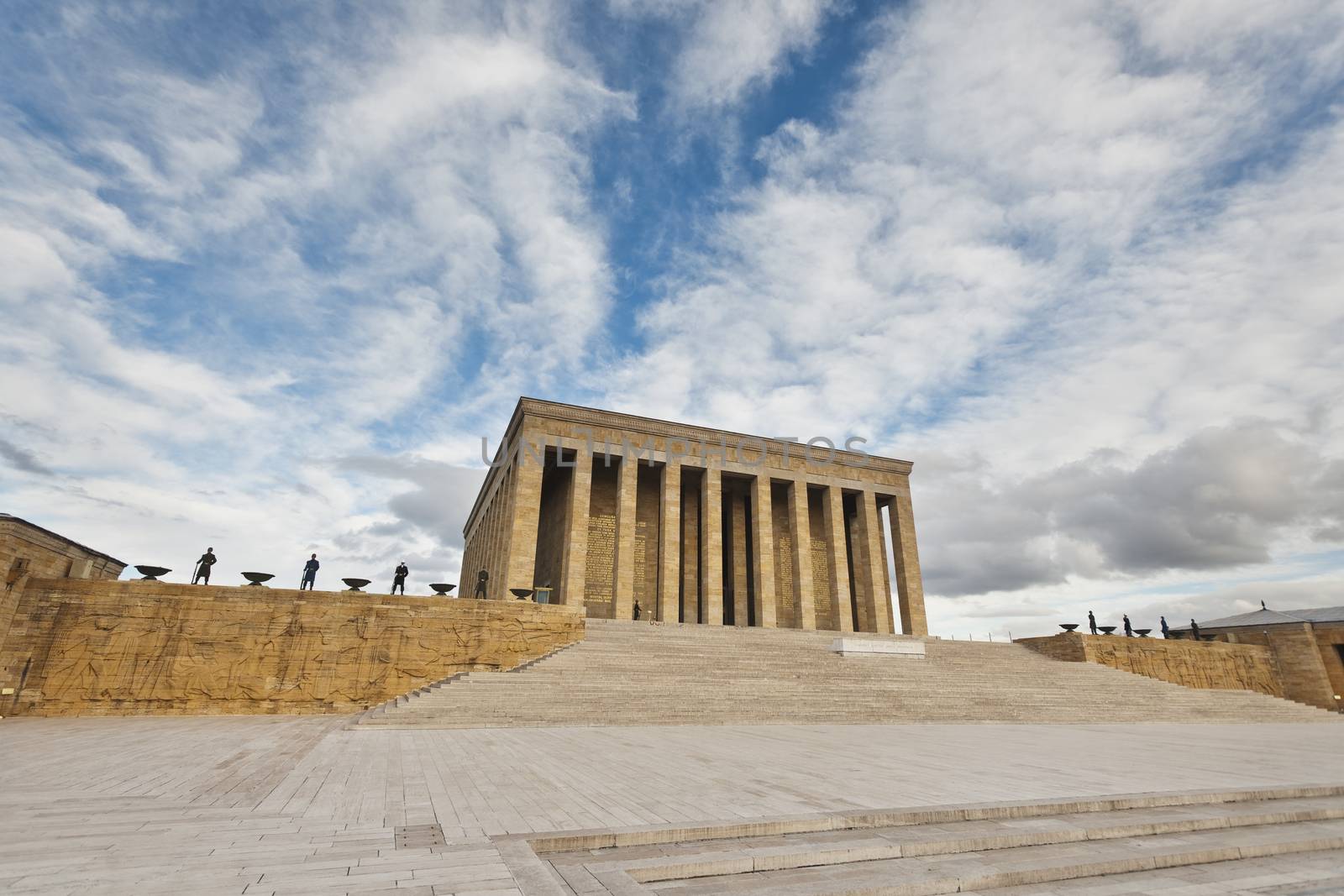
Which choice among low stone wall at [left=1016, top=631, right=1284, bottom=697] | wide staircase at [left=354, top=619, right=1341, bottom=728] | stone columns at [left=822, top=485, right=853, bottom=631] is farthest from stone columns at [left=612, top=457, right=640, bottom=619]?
low stone wall at [left=1016, top=631, right=1284, bottom=697]

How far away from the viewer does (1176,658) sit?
2556 centimetres

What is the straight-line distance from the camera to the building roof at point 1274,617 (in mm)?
40188

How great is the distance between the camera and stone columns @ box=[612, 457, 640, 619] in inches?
1013

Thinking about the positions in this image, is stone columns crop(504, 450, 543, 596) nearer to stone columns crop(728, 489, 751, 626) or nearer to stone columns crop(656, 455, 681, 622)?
stone columns crop(656, 455, 681, 622)

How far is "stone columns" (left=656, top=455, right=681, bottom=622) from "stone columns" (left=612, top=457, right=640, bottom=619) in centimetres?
133

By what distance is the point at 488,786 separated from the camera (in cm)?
597

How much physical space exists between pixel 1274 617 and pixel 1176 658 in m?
23.9

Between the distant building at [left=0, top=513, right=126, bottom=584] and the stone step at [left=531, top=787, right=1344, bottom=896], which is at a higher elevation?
the distant building at [left=0, top=513, right=126, bottom=584]

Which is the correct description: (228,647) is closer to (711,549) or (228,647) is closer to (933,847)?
(933,847)

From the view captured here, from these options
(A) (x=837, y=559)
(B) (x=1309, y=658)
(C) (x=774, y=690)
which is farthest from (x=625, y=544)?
(B) (x=1309, y=658)

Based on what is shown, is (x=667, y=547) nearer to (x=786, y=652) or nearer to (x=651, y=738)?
(x=786, y=652)

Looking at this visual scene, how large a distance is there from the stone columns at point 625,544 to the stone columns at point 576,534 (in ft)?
4.50

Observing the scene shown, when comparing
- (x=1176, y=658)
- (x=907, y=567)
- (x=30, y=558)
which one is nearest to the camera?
(x=30, y=558)

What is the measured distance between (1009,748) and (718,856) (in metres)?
7.54
